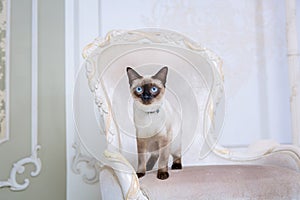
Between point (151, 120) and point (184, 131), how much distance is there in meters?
0.17

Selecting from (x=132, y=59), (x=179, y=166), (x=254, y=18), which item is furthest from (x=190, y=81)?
(x=254, y=18)

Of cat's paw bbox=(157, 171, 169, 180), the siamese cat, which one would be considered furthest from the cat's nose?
cat's paw bbox=(157, 171, 169, 180)

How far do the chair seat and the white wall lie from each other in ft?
2.51

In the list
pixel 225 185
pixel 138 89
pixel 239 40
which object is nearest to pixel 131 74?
pixel 138 89

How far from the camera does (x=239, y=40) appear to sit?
194cm

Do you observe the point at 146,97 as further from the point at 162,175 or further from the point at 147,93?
the point at 162,175

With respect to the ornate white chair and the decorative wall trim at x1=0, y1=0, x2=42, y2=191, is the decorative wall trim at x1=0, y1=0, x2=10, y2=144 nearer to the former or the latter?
the decorative wall trim at x1=0, y1=0, x2=42, y2=191

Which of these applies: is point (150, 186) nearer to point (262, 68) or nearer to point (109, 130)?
point (109, 130)

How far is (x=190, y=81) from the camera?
5.08 ft

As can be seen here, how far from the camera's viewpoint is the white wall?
1.86 metres

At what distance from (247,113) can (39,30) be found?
1.17 m

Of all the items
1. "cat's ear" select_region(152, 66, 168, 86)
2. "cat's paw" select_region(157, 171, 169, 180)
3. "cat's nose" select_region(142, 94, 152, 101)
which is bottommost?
"cat's paw" select_region(157, 171, 169, 180)

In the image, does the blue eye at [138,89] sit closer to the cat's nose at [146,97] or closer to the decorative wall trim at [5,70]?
the cat's nose at [146,97]

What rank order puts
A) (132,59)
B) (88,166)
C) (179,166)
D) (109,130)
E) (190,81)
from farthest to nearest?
(88,166), (190,81), (132,59), (179,166), (109,130)
